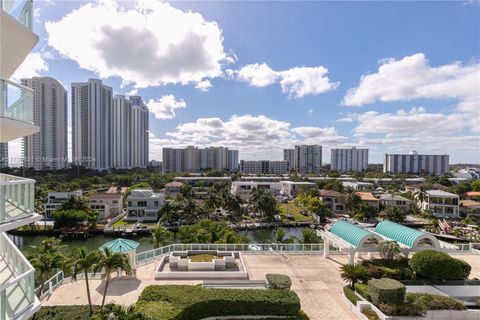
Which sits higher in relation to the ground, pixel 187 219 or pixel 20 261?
pixel 20 261

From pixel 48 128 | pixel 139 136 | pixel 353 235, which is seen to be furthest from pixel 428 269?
pixel 139 136

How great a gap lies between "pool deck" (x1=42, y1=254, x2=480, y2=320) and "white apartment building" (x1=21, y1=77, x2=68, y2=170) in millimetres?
86562

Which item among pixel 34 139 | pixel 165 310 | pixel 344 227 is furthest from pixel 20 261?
pixel 34 139

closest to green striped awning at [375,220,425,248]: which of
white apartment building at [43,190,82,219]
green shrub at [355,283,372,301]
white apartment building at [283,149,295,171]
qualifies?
green shrub at [355,283,372,301]

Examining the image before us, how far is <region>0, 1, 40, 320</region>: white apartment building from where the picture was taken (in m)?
5.27

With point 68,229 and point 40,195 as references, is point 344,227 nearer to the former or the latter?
point 68,229

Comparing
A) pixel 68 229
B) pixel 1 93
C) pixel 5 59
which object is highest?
pixel 5 59

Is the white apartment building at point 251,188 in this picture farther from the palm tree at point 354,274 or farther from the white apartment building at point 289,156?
the white apartment building at point 289,156

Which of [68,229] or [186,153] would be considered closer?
[68,229]

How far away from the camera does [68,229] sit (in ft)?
144

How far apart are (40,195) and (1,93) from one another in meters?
63.3

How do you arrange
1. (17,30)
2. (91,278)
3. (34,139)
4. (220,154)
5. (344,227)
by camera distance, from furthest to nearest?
(220,154) → (34,139) → (344,227) → (91,278) → (17,30)

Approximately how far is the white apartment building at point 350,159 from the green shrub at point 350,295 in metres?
171

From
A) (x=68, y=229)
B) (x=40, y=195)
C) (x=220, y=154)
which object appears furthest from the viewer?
(x=220, y=154)
